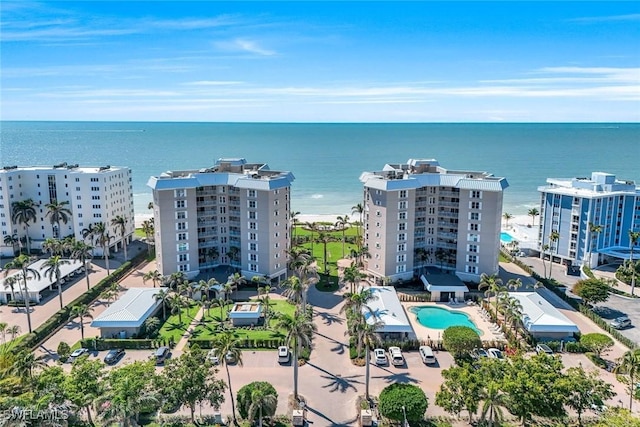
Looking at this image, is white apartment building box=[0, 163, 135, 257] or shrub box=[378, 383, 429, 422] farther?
white apartment building box=[0, 163, 135, 257]

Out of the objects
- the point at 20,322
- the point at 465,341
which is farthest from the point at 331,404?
the point at 20,322

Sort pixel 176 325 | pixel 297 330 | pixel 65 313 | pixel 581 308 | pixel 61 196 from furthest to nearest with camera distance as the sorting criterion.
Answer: pixel 61 196, pixel 581 308, pixel 65 313, pixel 176 325, pixel 297 330

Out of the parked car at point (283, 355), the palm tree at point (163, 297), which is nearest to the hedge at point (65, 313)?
the palm tree at point (163, 297)

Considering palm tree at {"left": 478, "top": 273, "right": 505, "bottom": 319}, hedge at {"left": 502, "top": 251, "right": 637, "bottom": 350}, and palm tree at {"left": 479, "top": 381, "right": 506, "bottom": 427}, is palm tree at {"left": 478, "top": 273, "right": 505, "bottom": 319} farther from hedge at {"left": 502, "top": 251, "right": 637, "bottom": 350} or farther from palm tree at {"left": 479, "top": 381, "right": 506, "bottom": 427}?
palm tree at {"left": 479, "top": 381, "right": 506, "bottom": 427}

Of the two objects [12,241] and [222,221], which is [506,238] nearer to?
[222,221]

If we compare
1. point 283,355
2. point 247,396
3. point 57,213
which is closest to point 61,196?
point 57,213

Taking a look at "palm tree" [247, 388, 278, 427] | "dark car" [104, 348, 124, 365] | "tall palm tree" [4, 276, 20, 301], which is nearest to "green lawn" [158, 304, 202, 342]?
"dark car" [104, 348, 124, 365]

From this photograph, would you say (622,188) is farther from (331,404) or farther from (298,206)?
(298,206)
